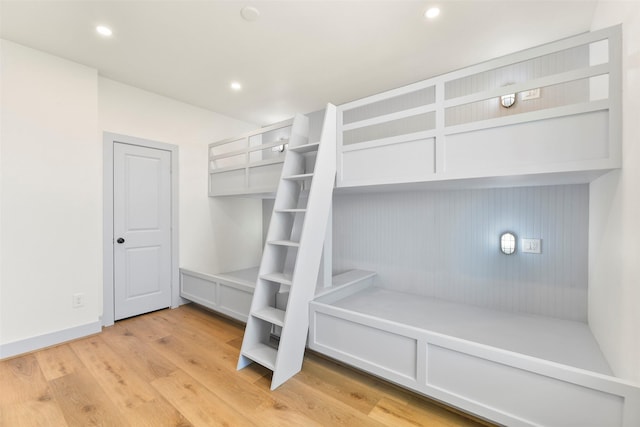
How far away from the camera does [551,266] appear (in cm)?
229

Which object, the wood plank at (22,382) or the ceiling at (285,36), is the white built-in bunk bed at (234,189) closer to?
the ceiling at (285,36)

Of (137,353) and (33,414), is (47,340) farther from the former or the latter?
(33,414)

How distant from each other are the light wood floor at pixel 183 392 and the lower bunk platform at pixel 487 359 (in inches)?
7.1

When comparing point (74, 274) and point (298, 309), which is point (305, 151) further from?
point (74, 274)

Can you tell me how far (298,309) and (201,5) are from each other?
2380 mm

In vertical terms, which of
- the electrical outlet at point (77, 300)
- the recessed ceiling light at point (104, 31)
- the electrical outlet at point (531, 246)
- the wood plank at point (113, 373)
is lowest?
the wood plank at point (113, 373)

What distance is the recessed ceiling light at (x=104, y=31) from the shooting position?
2213 mm

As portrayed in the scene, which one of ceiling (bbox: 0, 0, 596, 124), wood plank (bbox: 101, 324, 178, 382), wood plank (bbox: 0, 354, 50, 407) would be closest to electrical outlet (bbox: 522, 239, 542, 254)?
ceiling (bbox: 0, 0, 596, 124)

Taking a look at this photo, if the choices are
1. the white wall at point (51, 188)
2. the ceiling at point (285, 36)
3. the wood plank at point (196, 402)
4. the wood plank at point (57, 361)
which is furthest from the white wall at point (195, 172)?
the wood plank at point (196, 402)

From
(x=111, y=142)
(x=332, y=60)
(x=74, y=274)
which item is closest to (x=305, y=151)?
(x=332, y=60)

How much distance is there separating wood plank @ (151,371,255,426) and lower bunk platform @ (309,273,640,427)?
0.78 metres

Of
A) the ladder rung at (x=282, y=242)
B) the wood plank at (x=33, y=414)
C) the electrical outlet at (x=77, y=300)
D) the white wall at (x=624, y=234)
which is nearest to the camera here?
the white wall at (x=624, y=234)

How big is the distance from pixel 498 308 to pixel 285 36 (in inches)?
122

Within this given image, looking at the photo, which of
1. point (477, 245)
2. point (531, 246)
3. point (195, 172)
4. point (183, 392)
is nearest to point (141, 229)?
point (195, 172)
